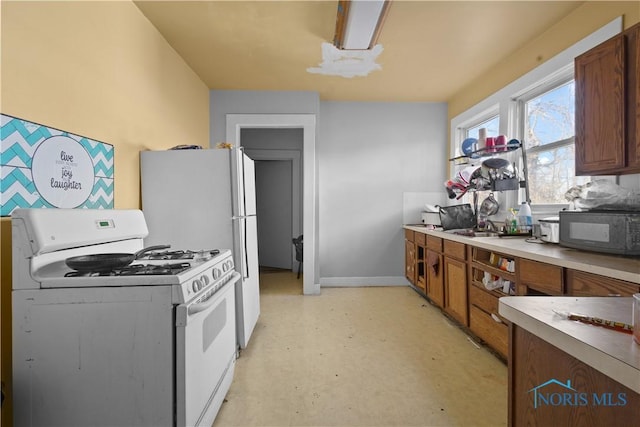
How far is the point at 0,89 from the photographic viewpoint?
4.25ft

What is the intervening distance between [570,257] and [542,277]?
206mm

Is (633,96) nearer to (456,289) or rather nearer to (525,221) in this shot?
(525,221)

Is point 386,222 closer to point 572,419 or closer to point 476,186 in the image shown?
point 476,186

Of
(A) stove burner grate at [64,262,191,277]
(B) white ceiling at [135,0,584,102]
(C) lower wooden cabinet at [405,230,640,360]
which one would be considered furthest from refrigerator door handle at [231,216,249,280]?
(C) lower wooden cabinet at [405,230,640,360]

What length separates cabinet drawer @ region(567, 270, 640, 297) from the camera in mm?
1293

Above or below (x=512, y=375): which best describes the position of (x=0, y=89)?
above

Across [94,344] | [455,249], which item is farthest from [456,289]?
[94,344]

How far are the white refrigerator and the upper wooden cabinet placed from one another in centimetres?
225

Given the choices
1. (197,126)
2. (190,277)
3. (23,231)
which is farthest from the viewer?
(197,126)

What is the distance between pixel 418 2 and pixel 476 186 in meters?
1.85

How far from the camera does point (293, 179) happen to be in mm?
5559

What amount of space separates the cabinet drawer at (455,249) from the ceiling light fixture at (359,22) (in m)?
1.85

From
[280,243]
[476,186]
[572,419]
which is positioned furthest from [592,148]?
[280,243]

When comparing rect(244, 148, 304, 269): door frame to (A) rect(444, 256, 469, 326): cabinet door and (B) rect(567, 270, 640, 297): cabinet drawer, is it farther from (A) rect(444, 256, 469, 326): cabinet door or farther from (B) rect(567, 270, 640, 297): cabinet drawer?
(B) rect(567, 270, 640, 297): cabinet drawer
